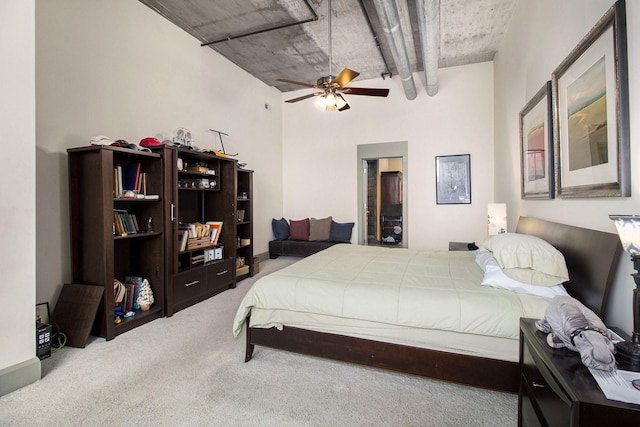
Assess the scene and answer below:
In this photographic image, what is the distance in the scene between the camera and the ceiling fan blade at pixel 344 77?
117 inches

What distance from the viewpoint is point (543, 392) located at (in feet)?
3.57

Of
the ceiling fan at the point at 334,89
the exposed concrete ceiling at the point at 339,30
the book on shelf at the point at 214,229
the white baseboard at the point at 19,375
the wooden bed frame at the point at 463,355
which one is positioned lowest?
the white baseboard at the point at 19,375

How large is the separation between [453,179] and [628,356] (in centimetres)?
462

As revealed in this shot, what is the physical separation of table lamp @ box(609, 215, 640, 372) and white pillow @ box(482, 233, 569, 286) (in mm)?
776

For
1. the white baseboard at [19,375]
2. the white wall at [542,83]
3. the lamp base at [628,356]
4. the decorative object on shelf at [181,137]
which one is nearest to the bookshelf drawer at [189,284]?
the white baseboard at [19,375]

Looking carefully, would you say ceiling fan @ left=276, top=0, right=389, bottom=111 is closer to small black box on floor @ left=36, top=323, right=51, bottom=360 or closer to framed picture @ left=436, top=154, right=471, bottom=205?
framed picture @ left=436, top=154, right=471, bottom=205

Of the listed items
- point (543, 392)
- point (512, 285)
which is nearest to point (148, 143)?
point (512, 285)

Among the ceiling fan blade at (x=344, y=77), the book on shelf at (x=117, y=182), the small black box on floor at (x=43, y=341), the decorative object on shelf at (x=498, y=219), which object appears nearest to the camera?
the small black box on floor at (x=43, y=341)

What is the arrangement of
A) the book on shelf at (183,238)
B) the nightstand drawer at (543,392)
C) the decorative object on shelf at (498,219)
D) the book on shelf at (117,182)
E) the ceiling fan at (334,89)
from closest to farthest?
the nightstand drawer at (543,392) → the book on shelf at (117,182) → the ceiling fan at (334,89) → the book on shelf at (183,238) → the decorative object on shelf at (498,219)

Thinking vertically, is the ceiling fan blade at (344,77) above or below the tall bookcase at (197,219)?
above

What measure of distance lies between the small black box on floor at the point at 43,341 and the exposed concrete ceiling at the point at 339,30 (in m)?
3.55

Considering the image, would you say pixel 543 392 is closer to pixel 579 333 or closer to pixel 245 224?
pixel 579 333

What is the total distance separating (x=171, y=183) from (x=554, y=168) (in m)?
3.62

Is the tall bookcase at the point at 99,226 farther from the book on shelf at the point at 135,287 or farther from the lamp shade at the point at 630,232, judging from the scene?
the lamp shade at the point at 630,232
